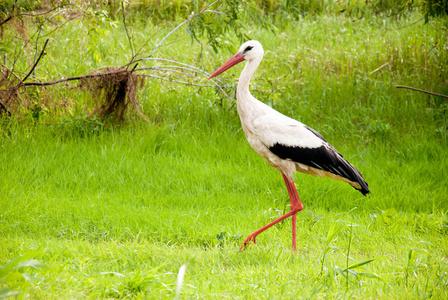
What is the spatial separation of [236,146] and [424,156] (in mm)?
2472

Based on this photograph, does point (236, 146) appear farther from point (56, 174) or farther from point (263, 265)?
point (263, 265)

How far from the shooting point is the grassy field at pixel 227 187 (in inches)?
133

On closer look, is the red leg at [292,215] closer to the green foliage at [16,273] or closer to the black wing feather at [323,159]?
the black wing feather at [323,159]

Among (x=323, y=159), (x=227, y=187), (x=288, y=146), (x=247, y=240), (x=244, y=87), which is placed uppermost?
(x=244, y=87)

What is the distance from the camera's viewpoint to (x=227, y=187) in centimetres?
557

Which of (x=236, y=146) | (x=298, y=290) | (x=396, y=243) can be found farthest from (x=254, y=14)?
(x=298, y=290)

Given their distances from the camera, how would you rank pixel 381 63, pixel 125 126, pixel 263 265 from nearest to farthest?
pixel 263 265 → pixel 125 126 → pixel 381 63

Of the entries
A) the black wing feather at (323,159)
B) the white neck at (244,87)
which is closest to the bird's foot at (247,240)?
the black wing feather at (323,159)

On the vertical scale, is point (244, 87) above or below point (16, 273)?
above

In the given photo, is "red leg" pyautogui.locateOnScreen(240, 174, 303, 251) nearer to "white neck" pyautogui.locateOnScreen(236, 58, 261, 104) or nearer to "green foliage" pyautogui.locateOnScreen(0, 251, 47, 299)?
"white neck" pyautogui.locateOnScreen(236, 58, 261, 104)

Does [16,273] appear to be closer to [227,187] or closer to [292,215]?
[292,215]

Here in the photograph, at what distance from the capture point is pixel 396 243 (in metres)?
4.29

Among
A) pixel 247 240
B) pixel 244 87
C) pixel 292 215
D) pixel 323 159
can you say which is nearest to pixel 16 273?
pixel 247 240

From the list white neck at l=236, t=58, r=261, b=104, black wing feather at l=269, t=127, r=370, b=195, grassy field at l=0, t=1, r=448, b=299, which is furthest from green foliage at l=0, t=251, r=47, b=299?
white neck at l=236, t=58, r=261, b=104
